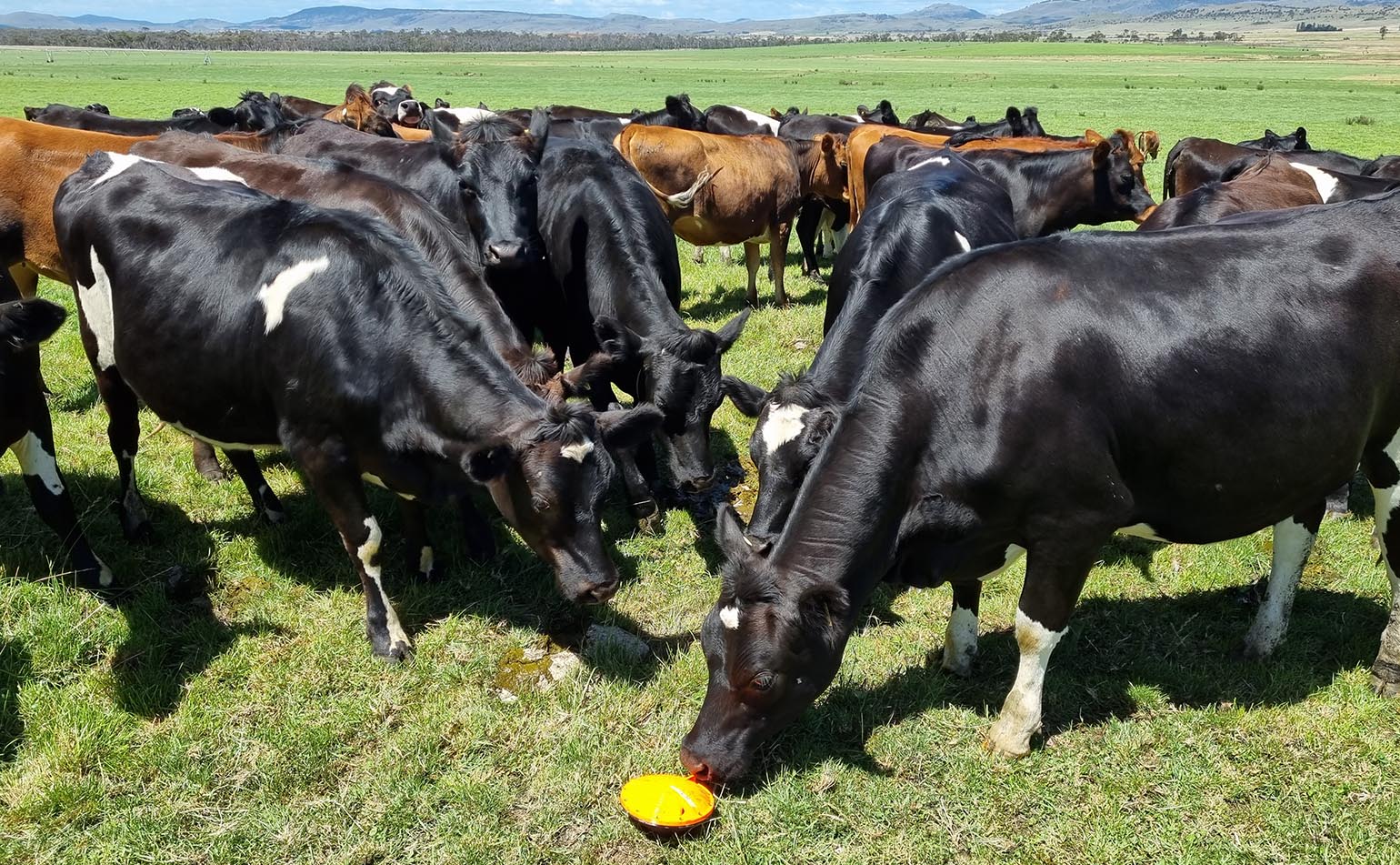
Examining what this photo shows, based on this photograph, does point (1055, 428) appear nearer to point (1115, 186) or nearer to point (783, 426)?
point (783, 426)

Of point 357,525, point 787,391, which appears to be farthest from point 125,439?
point 787,391

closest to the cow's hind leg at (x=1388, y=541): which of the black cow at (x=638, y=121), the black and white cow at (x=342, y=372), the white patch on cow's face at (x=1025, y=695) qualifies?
the white patch on cow's face at (x=1025, y=695)

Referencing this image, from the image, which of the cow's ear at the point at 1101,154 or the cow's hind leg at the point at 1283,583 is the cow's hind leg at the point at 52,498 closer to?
the cow's hind leg at the point at 1283,583

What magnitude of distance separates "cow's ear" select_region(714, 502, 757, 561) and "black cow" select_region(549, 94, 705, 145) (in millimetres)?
12723

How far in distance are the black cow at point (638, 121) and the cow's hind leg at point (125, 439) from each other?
10.5 metres

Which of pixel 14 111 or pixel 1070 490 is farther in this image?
pixel 14 111

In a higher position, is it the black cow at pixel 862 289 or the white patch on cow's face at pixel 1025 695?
the black cow at pixel 862 289

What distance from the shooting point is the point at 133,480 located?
6.20 meters

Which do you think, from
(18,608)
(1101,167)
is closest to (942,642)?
(18,608)

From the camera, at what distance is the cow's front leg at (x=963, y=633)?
4.83 metres

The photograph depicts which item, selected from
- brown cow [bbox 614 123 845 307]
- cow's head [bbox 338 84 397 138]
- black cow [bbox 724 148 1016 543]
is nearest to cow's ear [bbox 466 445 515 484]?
black cow [bbox 724 148 1016 543]

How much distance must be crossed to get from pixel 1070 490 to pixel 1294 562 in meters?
2.00

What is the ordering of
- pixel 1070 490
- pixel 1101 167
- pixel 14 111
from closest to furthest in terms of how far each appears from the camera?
pixel 1070 490 → pixel 1101 167 → pixel 14 111

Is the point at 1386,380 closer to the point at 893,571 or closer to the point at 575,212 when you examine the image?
the point at 893,571
